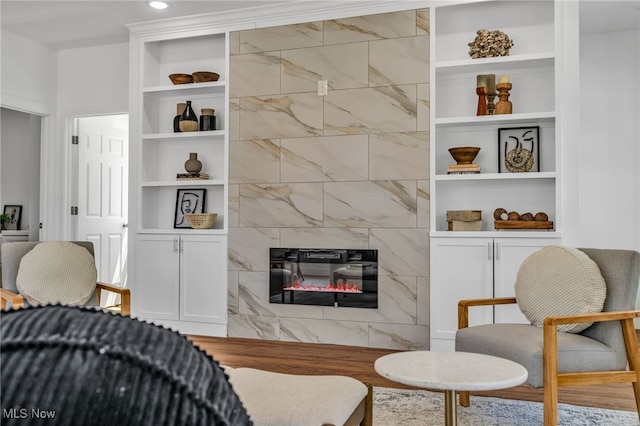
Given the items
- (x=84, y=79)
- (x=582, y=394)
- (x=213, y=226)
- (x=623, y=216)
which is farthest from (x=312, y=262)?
(x=84, y=79)

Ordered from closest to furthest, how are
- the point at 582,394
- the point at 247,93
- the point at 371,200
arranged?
the point at 582,394 → the point at 371,200 → the point at 247,93

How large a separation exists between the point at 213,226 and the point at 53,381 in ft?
14.7

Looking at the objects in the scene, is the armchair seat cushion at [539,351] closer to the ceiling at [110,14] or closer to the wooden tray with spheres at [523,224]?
the wooden tray with spheres at [523,224]

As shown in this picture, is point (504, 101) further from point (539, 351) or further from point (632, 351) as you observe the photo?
point (539, 351)

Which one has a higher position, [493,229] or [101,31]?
[101,31]

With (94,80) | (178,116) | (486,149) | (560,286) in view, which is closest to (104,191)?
(94,80)

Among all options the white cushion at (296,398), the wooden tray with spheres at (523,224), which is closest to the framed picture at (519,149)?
the wooden tray with spheres at (523,224)

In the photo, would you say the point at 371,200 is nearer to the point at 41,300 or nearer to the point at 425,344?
the point at 425,344

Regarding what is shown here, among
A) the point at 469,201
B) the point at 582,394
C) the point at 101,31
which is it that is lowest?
the point at 582,394

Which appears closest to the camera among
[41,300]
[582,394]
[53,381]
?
[53,381]

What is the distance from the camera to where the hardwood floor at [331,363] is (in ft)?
9.78

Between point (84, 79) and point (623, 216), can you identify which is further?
point (84, 79)

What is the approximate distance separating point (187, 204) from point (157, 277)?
75 centimetres

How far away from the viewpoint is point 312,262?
14.7ft
